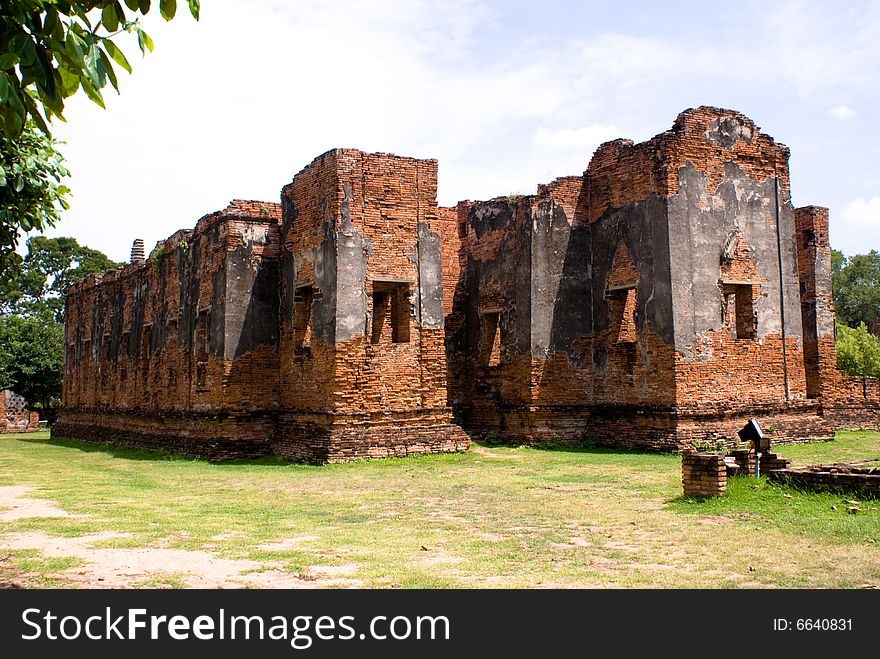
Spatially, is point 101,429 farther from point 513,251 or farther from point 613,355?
point 613,355

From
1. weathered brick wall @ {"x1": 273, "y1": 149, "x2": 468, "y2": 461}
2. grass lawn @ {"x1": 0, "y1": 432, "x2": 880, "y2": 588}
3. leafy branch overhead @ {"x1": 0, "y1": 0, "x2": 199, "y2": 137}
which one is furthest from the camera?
weathered brick wall @ {"x1": 273, "y1": 149, "x2": 468, "y2": 461}

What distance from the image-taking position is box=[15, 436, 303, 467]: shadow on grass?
14891mm

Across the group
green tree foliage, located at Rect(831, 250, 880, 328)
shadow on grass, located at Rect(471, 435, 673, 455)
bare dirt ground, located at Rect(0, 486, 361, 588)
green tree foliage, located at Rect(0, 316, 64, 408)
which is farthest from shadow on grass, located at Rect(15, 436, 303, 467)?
green tree foliage, located at Rect(831, 250, 880, 328)

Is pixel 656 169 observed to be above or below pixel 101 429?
above

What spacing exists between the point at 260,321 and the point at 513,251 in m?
5.39

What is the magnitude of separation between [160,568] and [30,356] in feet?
105

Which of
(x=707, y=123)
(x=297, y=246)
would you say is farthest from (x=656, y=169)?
(x=297, y=246)

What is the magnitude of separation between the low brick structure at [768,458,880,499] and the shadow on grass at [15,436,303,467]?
821 cm

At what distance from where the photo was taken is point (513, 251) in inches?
688

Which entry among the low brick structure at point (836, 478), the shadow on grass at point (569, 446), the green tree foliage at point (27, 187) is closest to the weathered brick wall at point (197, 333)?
the shadow on grass at point (569, 446)

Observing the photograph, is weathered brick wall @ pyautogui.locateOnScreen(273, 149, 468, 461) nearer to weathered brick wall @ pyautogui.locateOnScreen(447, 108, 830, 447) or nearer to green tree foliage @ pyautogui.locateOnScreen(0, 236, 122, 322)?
weathered brick wall @ pyautogui.locateOnScreen(447, 108, 830, 447)

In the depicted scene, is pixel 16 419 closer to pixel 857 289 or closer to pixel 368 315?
pixel 368 315
